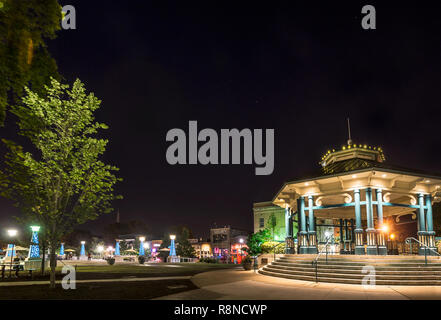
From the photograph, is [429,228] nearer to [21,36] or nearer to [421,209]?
[421,209]

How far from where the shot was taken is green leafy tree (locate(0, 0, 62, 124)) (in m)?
9.36

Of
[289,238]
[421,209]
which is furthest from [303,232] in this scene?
[421,209]

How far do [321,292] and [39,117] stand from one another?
41.8 ft

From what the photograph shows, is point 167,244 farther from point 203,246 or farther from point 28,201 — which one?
point 28,201

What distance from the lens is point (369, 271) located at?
48.5 ft

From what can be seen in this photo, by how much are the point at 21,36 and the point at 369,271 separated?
16471 millimetres

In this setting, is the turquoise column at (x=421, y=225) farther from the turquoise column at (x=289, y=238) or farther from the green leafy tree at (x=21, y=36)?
the green leafy tree at (x=21, y=36)

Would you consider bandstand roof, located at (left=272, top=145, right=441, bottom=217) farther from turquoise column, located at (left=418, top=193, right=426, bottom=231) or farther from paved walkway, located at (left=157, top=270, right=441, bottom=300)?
paved walkway, located at (left=157, top=270, right=441, bottom=300)

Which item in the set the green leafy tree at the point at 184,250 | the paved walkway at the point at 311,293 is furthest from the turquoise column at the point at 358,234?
the green leafy tree at the point at 184,250

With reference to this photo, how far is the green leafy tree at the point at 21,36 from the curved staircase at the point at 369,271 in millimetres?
14523

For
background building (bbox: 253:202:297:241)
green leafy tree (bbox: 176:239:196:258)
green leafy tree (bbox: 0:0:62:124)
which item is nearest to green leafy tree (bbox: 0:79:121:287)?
green leafy tree (bbox: 0:0:62:124)

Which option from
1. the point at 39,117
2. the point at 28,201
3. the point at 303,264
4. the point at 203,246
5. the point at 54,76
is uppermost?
the point at 54,76
